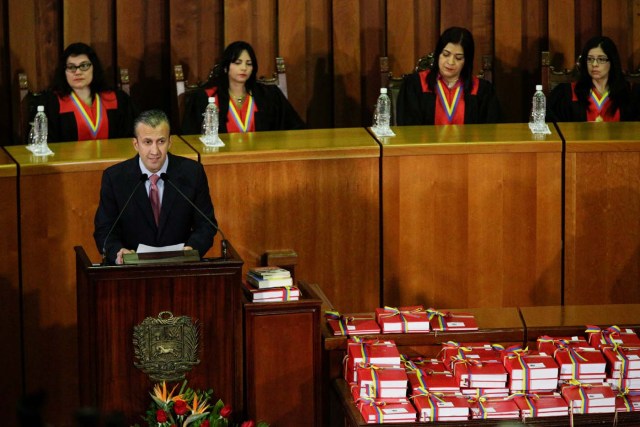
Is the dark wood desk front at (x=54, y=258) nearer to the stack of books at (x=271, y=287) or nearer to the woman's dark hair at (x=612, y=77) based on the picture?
the stack of books at (x=271, y=287)

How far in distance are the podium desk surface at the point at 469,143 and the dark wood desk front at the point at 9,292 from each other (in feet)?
5.19

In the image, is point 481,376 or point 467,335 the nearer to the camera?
point 481,376

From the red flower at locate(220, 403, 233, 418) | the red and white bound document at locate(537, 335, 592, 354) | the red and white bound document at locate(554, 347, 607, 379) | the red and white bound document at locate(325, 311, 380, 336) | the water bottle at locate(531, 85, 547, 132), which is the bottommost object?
the red flower at locate(220, 403, 233, 418)

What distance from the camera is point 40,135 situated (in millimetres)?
4961

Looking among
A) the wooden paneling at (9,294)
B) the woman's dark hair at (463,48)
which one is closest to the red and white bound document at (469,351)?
the wooden paneling at (9,294)

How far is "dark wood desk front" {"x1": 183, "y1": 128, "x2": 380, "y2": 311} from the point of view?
487 centimetres

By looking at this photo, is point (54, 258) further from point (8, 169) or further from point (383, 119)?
Answer: point (383, 119)

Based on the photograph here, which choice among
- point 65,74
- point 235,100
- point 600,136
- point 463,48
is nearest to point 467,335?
point 600,136

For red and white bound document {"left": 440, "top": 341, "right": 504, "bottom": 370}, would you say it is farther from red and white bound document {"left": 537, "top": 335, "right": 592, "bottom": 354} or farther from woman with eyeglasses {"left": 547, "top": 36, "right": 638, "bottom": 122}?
woman with eyeglasses {"left": 547, "top": 36, "right": 638, "bottom": 122}

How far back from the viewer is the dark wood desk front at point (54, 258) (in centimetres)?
452

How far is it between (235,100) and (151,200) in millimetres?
2083

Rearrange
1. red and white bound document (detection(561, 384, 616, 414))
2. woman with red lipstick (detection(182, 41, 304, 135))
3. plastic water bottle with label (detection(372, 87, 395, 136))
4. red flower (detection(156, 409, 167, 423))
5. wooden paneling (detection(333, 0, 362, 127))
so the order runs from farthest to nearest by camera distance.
Result: wooden paneling (detection(333, 0, 362, 127)) < woman with red lipstick (detection(182, 41, 304, 135)) < plastic water bottle with label (detection(372, 87, 395, 136)) < red and white bound document (detection(561, 384, 616, 414)) < red flower (detection(156, 409, 167, 423))

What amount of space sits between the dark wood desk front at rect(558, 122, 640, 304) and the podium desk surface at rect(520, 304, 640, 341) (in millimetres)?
817

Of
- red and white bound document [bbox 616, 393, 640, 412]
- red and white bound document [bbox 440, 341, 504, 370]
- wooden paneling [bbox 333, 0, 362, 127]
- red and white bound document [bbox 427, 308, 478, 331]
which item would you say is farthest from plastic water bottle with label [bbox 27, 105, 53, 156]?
red and white bound document [bbox 616, 393, 640, 412]
